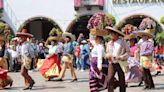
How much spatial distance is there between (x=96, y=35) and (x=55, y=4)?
22.5 metres

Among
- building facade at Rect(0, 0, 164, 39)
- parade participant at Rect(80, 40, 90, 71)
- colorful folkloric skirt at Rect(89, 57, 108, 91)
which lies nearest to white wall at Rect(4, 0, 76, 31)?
building facade at Rect(0, 0, 164, 39)

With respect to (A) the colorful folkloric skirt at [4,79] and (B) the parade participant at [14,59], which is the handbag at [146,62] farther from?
(B) the parade participant at [14,59]

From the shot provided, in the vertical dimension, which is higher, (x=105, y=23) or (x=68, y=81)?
(x=105, y=23)

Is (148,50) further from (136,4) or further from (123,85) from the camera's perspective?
(136,4)

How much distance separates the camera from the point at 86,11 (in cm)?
3453

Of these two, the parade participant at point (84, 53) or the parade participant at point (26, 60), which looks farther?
the parade participant at point (84, 53)

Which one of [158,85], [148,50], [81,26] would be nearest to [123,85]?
[148,50]

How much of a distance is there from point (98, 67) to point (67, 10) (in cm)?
2279

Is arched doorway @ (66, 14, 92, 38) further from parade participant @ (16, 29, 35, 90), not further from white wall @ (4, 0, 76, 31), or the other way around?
parade participant @ (16, 29, 35, 90)

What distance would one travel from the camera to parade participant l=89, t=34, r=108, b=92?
39.8 ft

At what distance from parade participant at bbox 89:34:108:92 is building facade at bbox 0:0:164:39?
68.0 feet

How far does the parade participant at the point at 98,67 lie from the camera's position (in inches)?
478

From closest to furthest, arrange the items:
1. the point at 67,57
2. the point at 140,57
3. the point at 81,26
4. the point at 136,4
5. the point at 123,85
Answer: the point at 123,85, the point at 140,57, the point at 67,57, the point at 136,4, the point at 81,26

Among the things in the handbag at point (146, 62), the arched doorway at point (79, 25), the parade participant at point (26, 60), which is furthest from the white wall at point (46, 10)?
the handbag at point (146, 62)
